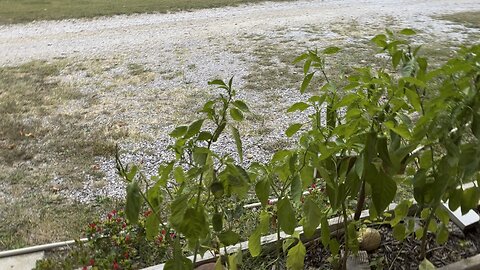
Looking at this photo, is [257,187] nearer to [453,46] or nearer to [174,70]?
[174,70]

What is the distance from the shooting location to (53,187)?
317 centimetres

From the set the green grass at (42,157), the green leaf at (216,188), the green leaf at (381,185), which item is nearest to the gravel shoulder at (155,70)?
the green grass at (42,157)

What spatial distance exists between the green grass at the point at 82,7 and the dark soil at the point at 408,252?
22.9ft

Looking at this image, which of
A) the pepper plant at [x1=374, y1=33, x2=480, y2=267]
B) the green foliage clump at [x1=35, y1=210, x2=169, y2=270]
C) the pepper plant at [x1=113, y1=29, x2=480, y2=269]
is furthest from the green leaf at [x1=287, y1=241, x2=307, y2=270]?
the green foliage clump at [x1=35, y1=210, x2=169, y2=270]

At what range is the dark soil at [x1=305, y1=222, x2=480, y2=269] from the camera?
1921 mm

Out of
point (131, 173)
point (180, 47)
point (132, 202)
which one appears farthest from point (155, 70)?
point (132, 202)

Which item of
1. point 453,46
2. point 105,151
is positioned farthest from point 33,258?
point 453,46

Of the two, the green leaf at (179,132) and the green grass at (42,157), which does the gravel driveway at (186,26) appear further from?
the green leaf at (179,132)

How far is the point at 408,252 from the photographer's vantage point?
6.44 ft

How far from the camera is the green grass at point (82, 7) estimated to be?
26.1 ft

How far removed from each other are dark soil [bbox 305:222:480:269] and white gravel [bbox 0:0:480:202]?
1.53 m

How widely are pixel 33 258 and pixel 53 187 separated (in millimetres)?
858

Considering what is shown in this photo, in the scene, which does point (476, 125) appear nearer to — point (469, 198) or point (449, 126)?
point (449, 126)

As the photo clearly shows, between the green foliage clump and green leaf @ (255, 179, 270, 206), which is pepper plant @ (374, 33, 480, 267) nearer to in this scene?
green leaf @ (255, 179, 270, 206)
